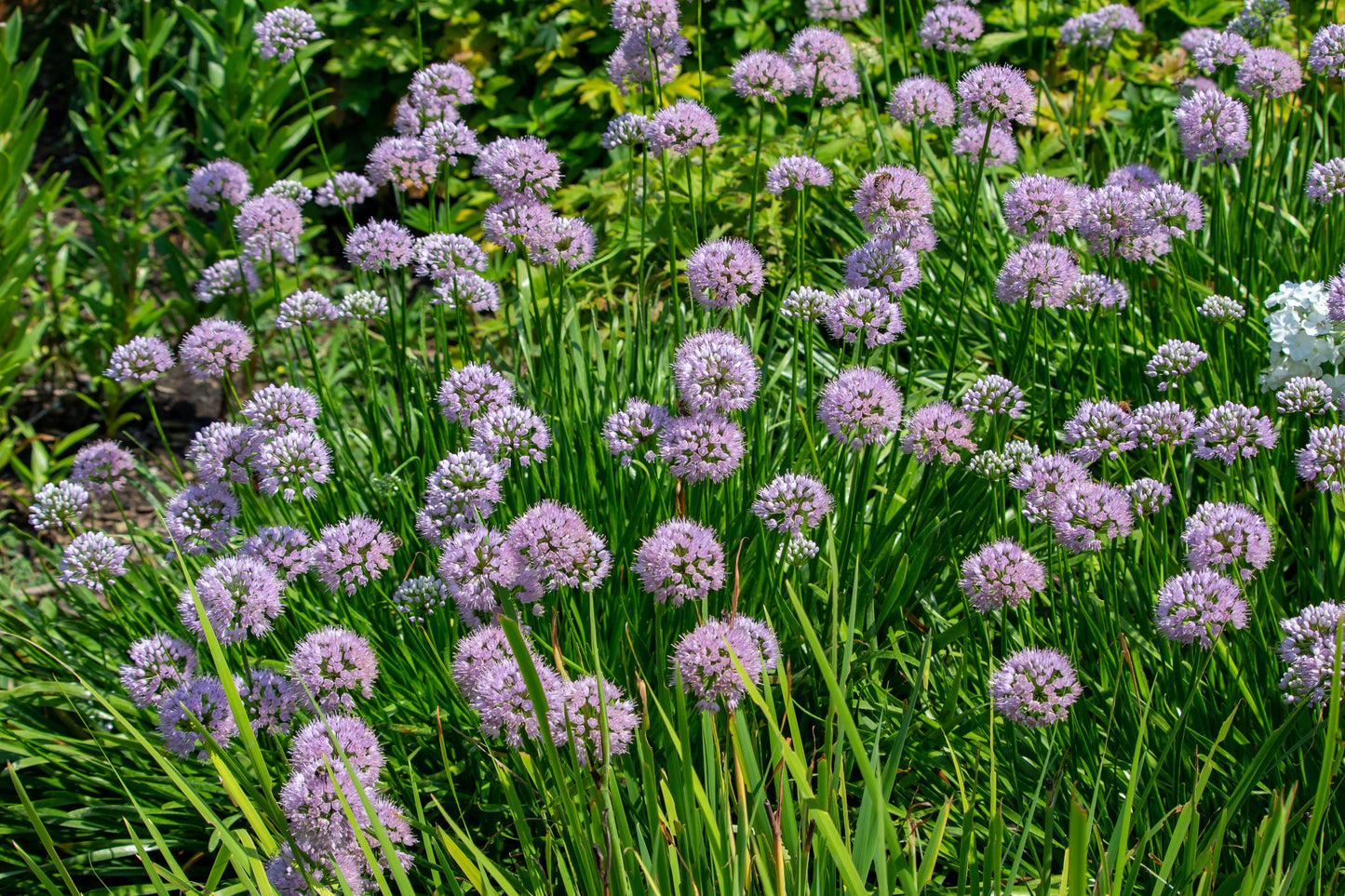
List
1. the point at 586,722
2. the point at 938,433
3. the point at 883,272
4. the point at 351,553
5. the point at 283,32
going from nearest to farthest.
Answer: the point at 586,722, the point at 351,553, the point at 938,433, the point at 883,272, the point at 283,32

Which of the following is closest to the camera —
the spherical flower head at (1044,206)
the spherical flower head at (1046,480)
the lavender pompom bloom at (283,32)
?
the spherical flower head at (1046,480)

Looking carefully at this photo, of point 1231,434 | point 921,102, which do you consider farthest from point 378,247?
point 1231,434

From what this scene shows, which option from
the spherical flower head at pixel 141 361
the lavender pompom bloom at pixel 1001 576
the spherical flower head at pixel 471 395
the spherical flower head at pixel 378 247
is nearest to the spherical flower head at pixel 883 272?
the lavender pompom bloom at pixel 1001 576

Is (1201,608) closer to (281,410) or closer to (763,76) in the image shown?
(763,76)

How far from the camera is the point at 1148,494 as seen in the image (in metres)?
2.92

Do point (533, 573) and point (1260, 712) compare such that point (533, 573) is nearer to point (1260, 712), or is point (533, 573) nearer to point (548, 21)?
point (1260, 712)

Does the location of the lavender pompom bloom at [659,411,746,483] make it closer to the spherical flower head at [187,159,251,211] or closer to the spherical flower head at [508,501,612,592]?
the spherical flower head at [508,501,612,592]

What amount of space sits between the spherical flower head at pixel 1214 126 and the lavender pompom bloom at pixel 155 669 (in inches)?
146

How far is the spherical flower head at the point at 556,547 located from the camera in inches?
103

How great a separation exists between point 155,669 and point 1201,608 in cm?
266

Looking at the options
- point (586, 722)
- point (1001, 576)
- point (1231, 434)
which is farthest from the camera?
point (1231, 434)

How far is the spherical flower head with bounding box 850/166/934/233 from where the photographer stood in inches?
132

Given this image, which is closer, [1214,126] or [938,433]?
[938,433]

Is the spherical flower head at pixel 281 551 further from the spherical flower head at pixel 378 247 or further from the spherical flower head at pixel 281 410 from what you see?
the spherical flower head at pixel 378 247
